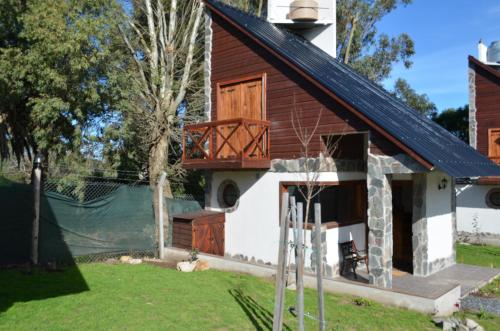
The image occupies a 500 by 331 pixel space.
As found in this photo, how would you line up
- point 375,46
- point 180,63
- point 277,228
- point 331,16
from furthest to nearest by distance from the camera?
point 375,46 → point 180,63 → point 331,16 → point 277,228

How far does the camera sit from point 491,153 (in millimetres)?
18031

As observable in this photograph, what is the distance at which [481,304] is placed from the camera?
8.44m

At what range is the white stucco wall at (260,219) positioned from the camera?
34.9 feet

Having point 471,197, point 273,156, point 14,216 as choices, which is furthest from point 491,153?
point 14,216

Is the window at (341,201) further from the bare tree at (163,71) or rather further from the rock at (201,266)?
the bare tree at (163,71)

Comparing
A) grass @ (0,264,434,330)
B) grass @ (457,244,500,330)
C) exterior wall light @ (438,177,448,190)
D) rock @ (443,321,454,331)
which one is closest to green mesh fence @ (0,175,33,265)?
grass @ (0,264,434,330)

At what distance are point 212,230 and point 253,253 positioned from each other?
138 cm

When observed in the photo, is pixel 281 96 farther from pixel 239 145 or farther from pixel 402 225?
pixel 402 225

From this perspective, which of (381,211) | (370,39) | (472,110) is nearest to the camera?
(381,211)

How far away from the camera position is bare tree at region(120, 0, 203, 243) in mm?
16812

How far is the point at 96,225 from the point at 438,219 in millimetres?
8887

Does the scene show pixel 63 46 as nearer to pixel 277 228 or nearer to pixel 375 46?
pixel 277 228

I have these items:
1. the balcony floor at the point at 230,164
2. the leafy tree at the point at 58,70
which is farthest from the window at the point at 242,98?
the leafy tree at the point at 58,70

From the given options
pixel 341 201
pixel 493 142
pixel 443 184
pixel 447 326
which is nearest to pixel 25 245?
pixel 341 201
